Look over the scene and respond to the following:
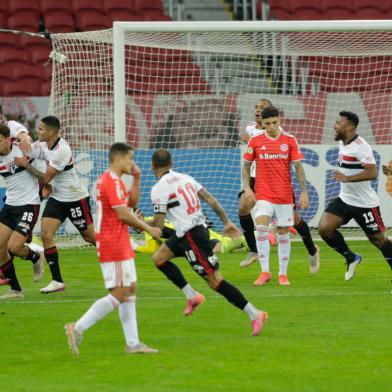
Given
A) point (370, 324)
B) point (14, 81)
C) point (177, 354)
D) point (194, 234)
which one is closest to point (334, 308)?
point (370, 324)

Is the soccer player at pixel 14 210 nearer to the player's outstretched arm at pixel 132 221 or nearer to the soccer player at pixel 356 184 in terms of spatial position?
the soccer player at pixel 356 184

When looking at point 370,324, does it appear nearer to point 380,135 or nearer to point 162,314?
point 162,314

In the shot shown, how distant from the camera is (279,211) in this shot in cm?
1449

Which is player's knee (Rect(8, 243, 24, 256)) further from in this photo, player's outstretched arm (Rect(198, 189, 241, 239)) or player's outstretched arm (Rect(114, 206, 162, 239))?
player's outstretched arm (Rect(114, 206, 162, 239))

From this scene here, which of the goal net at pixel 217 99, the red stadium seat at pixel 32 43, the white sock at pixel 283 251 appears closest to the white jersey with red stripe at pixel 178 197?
the white sock at pixel 283 251

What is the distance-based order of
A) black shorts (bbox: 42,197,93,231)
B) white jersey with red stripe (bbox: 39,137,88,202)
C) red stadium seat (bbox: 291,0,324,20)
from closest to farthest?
white jersey with red stripe (bbox: 39,137,88,202), black shorts (bbox: 42,197,93,231), red stadium seat (bbox: 291,0,324,20)

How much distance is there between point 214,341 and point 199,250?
96 centimetres

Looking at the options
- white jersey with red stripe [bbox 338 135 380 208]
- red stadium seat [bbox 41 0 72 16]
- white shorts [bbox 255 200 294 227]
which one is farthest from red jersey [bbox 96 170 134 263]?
red stadium seat [bbox 41 0 72 16]

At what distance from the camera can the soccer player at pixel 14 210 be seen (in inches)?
543

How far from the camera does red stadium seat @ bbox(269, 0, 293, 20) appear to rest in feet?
93.4

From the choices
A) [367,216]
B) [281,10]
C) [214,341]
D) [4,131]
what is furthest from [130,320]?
[281,10]

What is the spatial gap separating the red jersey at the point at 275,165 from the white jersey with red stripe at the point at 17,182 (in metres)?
2.69

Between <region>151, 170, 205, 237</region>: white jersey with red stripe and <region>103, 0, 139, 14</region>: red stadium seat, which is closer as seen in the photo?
<region>151, 170, 205, 237</region>: white jersey with red stripe

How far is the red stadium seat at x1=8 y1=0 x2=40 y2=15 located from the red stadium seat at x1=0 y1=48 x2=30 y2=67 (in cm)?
131
